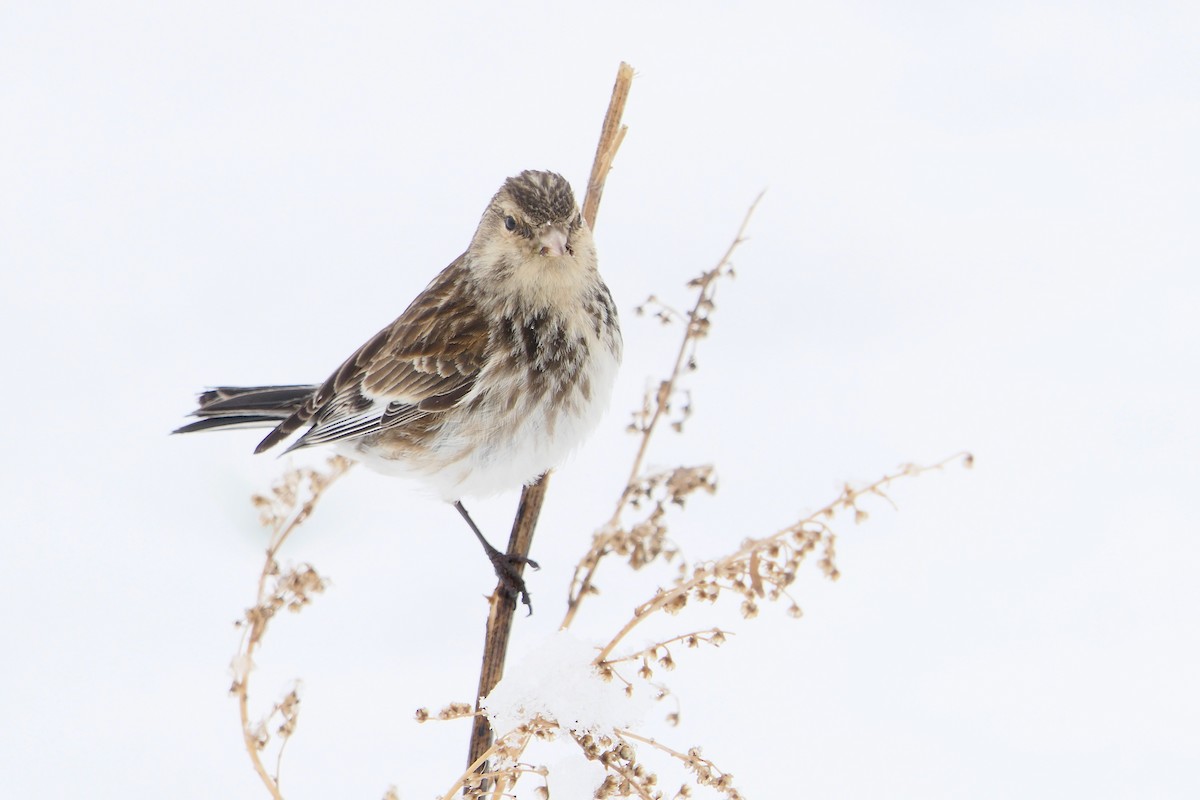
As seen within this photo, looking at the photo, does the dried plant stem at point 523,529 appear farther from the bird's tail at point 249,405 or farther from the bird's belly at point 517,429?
the bird's tail at point 249,405

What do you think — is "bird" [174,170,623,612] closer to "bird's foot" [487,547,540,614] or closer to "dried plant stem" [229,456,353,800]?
"bird's foot" [487,547,540,614]

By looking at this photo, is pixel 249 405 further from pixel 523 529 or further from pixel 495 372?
pixel 523 529

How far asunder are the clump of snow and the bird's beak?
50.9 inches

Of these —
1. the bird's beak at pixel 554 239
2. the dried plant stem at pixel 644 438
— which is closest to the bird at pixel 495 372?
the bird's beak at pixel 554 239

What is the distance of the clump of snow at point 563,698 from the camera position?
1.92 m

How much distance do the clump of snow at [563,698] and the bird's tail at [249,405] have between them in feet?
5.91

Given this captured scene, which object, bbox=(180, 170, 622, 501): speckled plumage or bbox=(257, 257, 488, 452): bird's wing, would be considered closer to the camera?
bbox=(180, 170, 622, 501): speckled plumage

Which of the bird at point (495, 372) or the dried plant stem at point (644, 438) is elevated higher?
the bird at point (495, 372)

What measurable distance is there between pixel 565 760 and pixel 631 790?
0.26 metres

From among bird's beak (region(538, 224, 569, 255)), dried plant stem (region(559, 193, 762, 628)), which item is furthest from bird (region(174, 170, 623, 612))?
dried plant stem (region(559, 193, 762, 628))

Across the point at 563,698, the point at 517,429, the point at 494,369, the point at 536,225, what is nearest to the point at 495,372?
the point at 494,369

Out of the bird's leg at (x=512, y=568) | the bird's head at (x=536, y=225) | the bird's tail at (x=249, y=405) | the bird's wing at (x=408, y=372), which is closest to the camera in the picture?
the bird's head at (x=536, y=225)

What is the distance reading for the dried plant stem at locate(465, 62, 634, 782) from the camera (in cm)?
237

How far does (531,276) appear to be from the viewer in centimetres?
323
